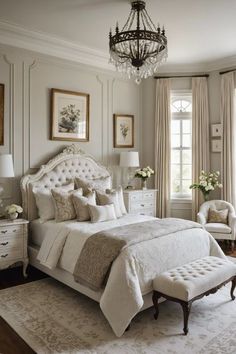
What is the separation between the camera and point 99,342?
2686 mm

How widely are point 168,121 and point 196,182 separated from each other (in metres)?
1.29

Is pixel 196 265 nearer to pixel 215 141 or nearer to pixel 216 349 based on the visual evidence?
pixel 216 349

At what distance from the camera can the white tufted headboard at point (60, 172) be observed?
4.52 metres

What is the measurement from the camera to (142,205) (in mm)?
5707

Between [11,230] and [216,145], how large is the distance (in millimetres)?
3949

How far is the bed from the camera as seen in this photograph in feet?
9.36

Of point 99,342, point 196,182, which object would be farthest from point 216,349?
point 196,182

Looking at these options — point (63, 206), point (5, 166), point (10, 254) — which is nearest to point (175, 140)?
point (63, 206)

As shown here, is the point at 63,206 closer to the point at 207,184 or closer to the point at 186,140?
the point at 207,184

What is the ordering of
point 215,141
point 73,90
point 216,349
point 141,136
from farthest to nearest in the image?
point 141,136 → point 215,141 → point 73,90 → point 216,349

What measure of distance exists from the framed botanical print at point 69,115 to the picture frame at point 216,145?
7.87ft

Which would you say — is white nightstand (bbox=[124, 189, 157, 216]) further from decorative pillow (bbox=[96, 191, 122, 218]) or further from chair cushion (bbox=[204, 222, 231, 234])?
chair cushion (bbox=[204, 222, 231, 234])

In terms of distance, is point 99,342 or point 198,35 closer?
point 99,342

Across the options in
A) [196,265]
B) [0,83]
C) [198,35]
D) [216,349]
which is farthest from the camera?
[198,35]
